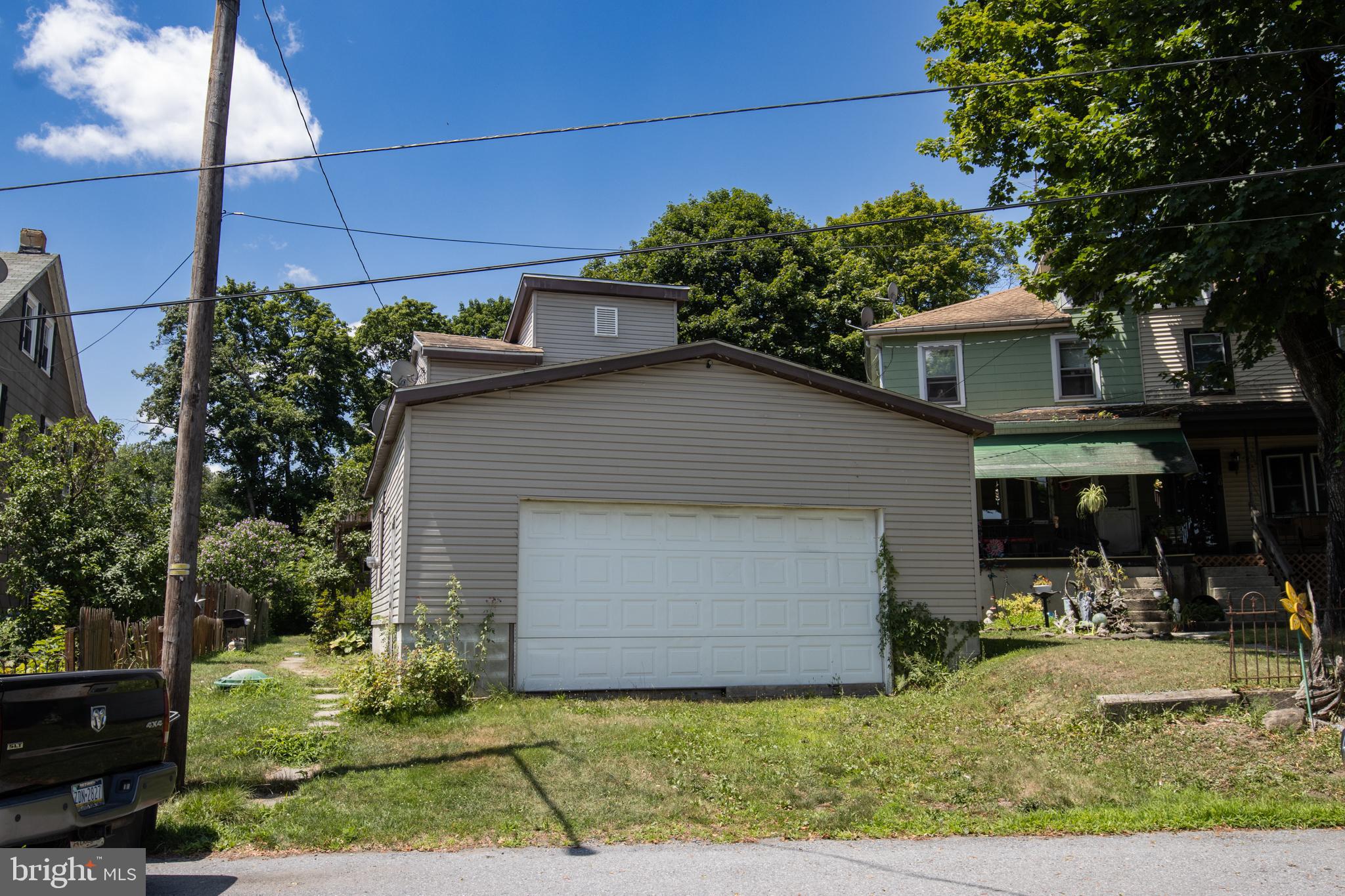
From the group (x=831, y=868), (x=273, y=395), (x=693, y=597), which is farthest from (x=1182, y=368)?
(x=273, y=395)

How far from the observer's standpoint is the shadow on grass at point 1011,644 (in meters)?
13.9

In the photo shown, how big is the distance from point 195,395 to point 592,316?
42.2 ft

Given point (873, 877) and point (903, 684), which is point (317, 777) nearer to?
point (873, 877)

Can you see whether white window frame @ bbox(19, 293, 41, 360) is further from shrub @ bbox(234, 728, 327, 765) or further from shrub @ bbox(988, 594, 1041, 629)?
shrub @ bbox(988, 594, 1041, 629)

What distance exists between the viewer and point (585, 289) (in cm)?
2069

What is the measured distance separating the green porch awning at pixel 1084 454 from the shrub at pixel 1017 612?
8.07 ft

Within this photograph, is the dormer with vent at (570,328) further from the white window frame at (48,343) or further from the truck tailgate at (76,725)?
the truck tailgate at (76,725)

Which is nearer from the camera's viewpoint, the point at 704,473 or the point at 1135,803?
the point at 1135,803

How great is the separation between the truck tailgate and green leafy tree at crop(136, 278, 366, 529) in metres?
37.2

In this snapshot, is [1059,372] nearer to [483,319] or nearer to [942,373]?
[942,373]

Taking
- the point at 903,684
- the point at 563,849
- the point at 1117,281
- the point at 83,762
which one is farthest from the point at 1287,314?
the point at 83,762

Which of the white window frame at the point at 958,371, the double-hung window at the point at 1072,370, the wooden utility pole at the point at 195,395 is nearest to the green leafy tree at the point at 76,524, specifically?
the wooden utility pole at the point at 195,395

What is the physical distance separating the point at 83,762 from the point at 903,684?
10330mm

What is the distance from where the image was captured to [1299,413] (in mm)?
19078
